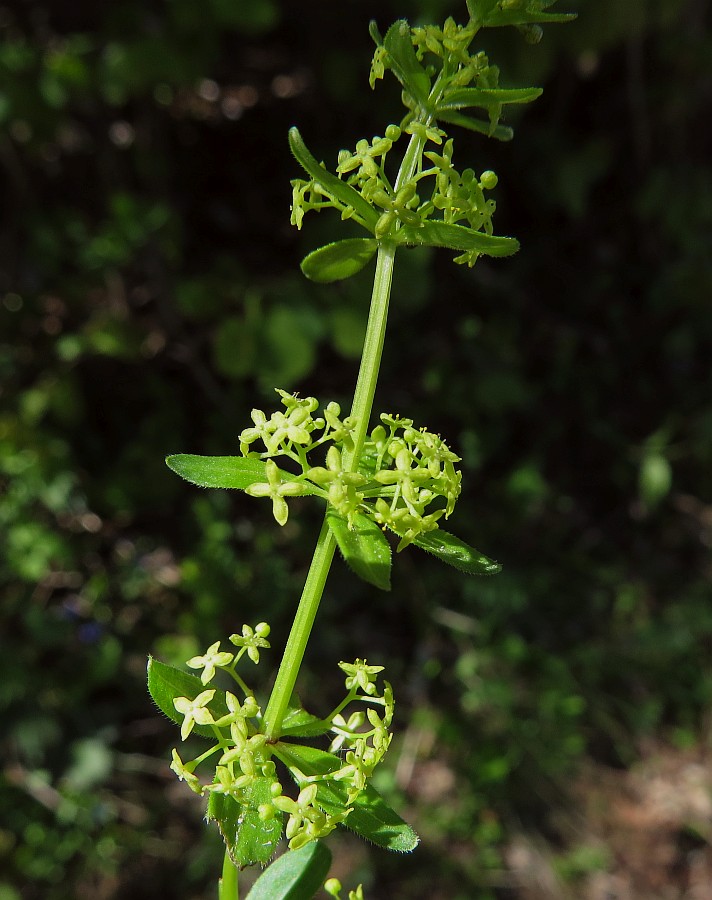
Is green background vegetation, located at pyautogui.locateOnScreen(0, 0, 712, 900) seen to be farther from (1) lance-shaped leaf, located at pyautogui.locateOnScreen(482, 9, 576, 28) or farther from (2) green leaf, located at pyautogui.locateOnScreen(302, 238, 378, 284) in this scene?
(1) lance-shaped leaf, located at pyautogui.locateOnScreen(482, 9, 576, 28)

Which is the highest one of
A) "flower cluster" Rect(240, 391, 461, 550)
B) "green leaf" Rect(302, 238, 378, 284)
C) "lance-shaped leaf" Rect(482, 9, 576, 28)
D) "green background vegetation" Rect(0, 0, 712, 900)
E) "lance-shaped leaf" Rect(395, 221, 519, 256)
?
"lance-shaped leaf" Rect(482, 9, 576, 28)

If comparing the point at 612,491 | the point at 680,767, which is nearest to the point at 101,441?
the point at 612,491

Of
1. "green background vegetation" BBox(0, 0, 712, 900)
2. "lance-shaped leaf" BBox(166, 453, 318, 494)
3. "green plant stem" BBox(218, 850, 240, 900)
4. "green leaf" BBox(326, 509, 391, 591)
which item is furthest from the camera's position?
"green background vegetation" BBox(0, 0, 712, 900)

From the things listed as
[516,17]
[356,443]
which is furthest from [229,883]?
[516,17]

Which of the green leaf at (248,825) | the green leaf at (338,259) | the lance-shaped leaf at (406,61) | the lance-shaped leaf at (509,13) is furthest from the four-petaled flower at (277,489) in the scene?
the lance-shaped leaf at (509,13)

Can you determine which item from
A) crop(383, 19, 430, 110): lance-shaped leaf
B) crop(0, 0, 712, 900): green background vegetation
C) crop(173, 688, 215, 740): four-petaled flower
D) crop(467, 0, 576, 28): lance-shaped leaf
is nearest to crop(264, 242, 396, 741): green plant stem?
crop(173, 688, 215, 740): four-petaled flower

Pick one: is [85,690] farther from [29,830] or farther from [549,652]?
[549,652]

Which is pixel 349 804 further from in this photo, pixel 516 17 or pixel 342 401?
pixel 342 401
